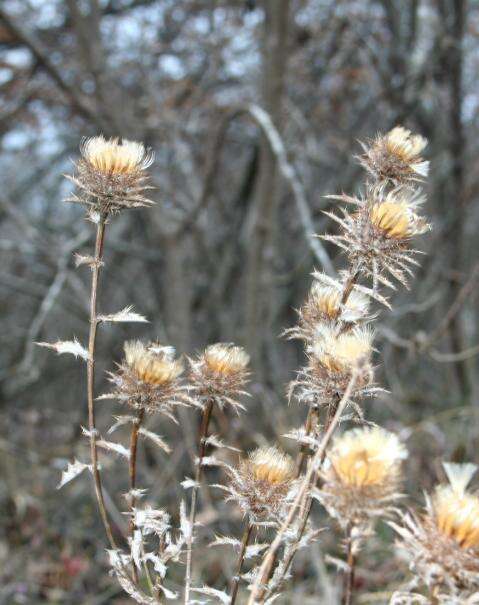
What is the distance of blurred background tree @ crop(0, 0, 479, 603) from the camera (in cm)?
355

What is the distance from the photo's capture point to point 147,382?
93 centimetres

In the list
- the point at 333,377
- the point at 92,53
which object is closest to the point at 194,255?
the point at 92,53

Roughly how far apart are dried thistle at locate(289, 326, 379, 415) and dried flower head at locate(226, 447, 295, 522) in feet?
0.31

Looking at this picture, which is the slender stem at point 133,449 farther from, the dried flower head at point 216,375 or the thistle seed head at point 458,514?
the thistle seed head at point 458,514

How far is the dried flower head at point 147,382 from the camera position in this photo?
3.03 feet

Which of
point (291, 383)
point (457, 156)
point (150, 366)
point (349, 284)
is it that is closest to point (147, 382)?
point (150, 366)

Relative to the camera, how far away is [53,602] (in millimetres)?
3365

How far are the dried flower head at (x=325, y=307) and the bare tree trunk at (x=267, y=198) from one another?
8.39ft

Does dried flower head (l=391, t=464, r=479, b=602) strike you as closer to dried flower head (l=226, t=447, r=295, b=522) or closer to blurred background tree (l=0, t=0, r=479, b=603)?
dried flower head (l=226, t=447, r=295, b=522)

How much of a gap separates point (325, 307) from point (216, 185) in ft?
12.7

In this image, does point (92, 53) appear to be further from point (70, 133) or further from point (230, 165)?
point (230, 165)

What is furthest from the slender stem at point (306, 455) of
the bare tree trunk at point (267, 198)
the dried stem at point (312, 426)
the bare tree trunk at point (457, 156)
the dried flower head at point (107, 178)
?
the bare tree trunk at point (457, 156)

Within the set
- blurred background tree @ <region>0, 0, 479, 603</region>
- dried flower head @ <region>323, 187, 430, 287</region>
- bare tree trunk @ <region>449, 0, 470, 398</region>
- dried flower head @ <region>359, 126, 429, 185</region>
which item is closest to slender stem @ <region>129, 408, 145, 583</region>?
dried flower head @ <region>323, 187, 430, 287</region>

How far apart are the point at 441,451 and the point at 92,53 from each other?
2.91m
